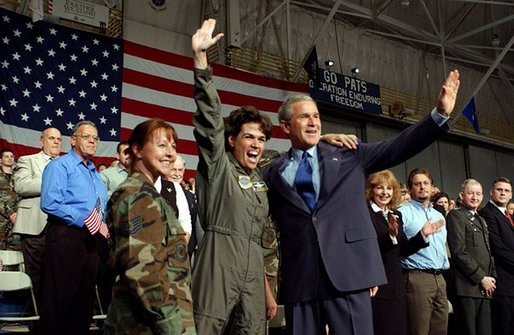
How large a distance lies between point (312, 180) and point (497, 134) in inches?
596

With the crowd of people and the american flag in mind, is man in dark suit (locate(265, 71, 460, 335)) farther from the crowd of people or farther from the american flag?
the american flag

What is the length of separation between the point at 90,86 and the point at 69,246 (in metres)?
5.35

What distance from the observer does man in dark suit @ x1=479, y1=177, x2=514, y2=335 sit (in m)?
4.87

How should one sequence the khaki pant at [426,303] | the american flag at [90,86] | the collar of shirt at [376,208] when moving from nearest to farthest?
A: the collar of shirt at [376,208]
the khaki pant at [426,303]
the american flag at [90,86]

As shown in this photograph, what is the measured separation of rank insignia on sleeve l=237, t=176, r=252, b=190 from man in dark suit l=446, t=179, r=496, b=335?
9.33 ft

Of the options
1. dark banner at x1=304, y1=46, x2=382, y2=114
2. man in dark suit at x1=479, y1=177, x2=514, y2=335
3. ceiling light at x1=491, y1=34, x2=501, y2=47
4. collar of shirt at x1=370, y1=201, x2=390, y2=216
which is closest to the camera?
collar of shirt at x1=370, y1=201, x2=390, y2=216

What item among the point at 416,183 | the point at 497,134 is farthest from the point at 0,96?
the point at 497,134

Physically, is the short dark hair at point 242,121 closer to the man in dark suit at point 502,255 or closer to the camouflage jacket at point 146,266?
the camouflage jacket at point 146,266

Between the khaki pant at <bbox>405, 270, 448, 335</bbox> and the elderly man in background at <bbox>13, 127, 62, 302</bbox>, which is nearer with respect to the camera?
the khaki pant at <bbox>405, 270, 448, 335</bbox>

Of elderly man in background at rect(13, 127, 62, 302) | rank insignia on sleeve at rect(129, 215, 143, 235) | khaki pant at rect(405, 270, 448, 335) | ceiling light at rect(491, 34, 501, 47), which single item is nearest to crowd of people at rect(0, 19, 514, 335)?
rank insignia on sleeve at rect(129, 215, 143, 235)

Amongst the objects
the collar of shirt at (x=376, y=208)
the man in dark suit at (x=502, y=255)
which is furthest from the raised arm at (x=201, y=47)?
the man in dark suit at (x=502, y=255)

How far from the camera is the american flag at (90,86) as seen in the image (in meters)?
7.77

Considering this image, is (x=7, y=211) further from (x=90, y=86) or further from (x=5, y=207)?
(x=90, y=86)

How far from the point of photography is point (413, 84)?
14.7 metres
